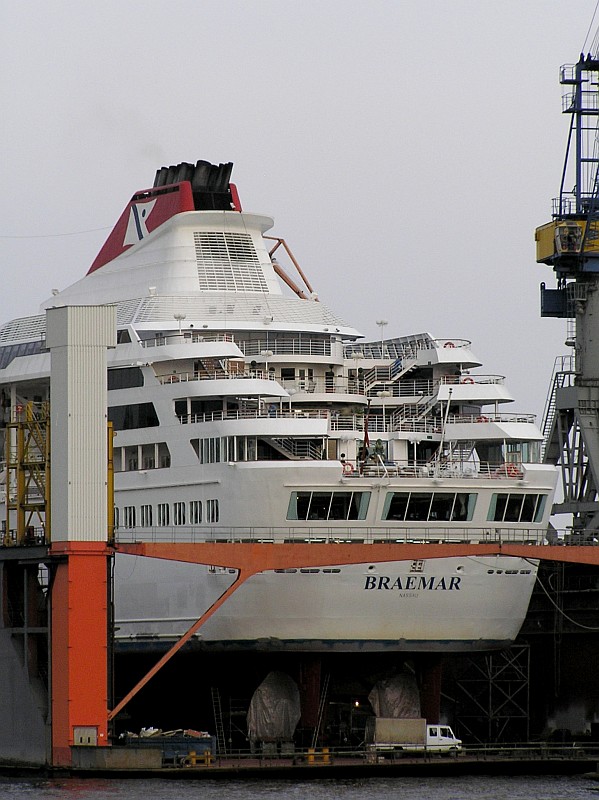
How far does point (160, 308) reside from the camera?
239 ft

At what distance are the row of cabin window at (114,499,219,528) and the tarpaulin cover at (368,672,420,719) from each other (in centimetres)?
741

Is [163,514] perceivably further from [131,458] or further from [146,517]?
[131,458]

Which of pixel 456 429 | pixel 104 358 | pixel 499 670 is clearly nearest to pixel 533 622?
pixel 499 670

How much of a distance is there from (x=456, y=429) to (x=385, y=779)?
569 inches

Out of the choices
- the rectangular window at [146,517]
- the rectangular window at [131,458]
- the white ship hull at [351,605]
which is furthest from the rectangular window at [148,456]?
the white ship hull at [351,605]

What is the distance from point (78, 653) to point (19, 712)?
3.21 metres

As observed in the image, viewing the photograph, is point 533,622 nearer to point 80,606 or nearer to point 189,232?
point 189,232

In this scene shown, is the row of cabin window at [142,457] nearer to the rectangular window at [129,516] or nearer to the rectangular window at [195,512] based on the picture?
the rectangular window at [129,516]

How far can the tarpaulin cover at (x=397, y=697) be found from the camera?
66938 millimetres

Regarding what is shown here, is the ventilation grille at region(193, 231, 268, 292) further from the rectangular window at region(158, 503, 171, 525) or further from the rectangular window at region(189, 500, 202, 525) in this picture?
the rectangular window at region(189, 500, 202, 525)

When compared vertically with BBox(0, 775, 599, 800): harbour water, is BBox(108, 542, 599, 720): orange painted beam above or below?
above

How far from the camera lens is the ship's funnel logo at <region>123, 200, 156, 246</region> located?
78.5 m

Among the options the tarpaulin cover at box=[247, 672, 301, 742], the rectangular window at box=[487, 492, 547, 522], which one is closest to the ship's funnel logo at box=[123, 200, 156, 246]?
the rectangular window at box=[487, 492, 547, 522]

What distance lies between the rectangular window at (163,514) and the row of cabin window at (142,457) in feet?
4.01
